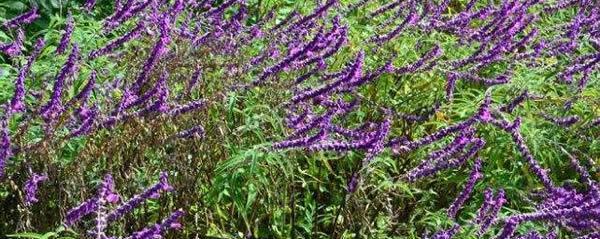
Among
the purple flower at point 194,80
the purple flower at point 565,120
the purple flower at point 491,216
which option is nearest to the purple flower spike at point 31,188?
the purple flower at point 194,80

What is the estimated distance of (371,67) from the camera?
436cm

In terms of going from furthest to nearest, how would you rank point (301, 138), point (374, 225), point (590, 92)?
point (590, 92) < point (374, 225) < point (301, 138)

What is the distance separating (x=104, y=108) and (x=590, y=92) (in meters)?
2.17

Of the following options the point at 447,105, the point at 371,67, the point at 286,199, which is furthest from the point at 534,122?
the point at 286,199

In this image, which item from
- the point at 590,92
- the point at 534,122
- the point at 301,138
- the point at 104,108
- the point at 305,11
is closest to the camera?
the point at 301,138

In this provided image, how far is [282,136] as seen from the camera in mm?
3471

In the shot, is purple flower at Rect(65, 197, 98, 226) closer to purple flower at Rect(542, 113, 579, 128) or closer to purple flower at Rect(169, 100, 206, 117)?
purple flower at Rect(169, 100, 206, 117)

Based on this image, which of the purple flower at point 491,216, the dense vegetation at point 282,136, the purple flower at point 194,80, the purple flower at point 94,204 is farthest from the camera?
the purple flower at point 194,80

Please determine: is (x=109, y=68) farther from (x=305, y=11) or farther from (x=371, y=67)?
(x=305, y=11)

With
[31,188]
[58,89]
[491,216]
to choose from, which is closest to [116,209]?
[31,188]

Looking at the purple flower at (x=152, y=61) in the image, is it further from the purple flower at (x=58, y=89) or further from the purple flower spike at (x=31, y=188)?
the purple flower spike at (x=31, y=188)

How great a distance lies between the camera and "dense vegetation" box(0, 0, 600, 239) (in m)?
→ 3.03

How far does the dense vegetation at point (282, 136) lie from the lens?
303 cm

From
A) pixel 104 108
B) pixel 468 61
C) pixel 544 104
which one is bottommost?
pixel 544 104
